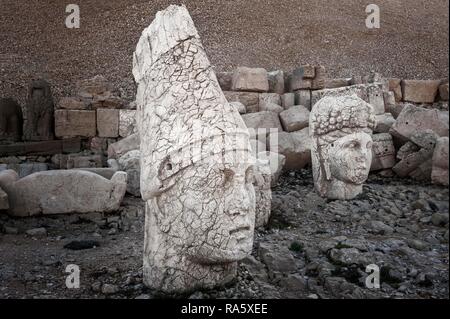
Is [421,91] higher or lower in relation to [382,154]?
higher

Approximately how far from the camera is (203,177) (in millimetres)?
2541

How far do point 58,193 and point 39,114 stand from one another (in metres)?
3.66

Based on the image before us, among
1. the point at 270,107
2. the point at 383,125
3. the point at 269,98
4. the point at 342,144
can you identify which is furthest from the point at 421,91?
the point at 342,144

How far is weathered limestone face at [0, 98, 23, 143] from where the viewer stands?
7.68 m

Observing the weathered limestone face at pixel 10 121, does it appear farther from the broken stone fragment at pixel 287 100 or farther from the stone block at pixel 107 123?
the broken stone fragment at pixel 287 100

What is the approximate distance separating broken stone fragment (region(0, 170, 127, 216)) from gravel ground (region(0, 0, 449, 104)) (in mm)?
3040

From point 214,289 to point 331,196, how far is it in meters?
2.73

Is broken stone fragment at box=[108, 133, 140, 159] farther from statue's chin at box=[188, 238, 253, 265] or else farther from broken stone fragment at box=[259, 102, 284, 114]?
statue's chin at box=[188, 238, 253, 265]

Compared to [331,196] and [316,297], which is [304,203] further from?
[316,297]

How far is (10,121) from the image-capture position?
779 centimetres

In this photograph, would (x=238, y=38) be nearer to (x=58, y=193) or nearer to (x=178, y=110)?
(x=58, y=193)

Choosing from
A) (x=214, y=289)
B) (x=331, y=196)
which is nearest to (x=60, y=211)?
(x=214, y=289)

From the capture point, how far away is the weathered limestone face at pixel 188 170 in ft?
8.37

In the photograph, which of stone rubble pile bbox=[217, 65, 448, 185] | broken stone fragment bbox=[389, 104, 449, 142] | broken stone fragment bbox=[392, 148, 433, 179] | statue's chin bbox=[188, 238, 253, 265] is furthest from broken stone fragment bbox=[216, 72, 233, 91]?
statue's chin bbox=[188, 238, 253, 265]
